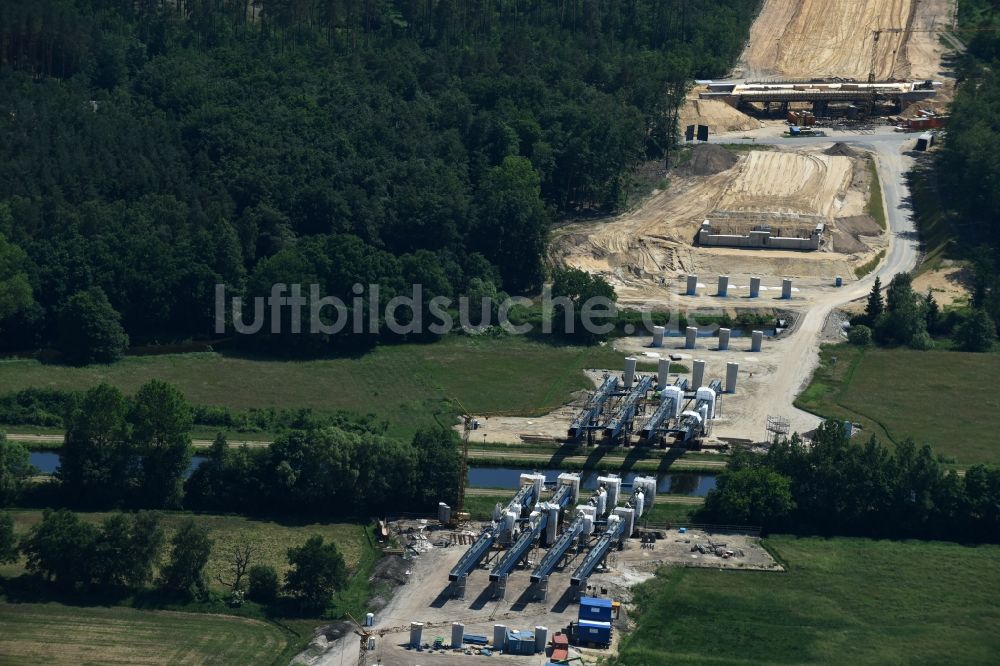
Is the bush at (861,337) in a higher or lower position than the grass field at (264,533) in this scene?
higher

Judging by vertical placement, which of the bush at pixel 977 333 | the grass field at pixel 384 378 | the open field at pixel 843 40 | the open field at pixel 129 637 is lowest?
the open field at pixel 129 637

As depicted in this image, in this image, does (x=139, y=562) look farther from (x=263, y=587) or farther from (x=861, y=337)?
(x=861, y=337)

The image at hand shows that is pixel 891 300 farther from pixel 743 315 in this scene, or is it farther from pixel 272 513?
pixel 272 513

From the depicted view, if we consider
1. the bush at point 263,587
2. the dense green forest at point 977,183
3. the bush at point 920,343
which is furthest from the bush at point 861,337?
the bush at point 263,587

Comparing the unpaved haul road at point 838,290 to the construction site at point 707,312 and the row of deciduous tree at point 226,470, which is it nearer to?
the construction site at point 707,312

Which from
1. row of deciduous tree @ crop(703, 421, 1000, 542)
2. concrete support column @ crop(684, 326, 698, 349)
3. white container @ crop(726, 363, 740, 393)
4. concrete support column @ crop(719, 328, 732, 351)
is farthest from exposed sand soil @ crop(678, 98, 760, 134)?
row of deciduous tree @ crop(703, 421, 1000, 542)

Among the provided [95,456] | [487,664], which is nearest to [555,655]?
[487,664]

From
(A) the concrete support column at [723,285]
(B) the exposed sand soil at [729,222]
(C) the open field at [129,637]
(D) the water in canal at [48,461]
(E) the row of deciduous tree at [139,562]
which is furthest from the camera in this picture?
(B) the exposed sand soil at [729,222]

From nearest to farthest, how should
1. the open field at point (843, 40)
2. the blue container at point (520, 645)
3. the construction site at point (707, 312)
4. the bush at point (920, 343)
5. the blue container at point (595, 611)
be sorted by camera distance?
the blue container at point (520, 645) < the blue container at point (595, 611) < the construction site at point (707, 312) < the bush at point (920, 343) < the open field at point (843, 40)

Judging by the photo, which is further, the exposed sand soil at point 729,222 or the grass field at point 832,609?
the exposed sand soil at point 729,222
